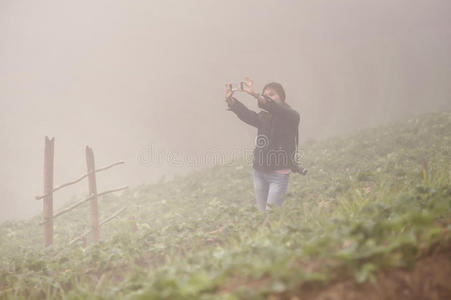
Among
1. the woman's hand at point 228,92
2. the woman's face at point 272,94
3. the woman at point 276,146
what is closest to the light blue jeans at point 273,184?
the woman at point 276,146

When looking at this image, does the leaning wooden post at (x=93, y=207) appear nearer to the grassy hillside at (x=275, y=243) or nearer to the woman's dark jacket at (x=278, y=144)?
the grassy hillside at (x=275, y=243)

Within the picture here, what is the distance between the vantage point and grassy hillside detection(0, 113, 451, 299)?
234 cm

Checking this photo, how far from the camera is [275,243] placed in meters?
3.25

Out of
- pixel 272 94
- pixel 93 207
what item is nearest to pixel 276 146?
pixel 272 94

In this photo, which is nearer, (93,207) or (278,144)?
(278,144)

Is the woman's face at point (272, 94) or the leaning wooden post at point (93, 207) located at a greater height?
the woman's face at point (272, 94)

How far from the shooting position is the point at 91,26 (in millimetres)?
53625

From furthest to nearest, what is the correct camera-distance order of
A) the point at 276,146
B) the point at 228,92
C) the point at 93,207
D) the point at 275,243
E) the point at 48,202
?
the point at 93,207
the point at 48,202
the point at 228,92
the point at 276,146
the point at 275,243

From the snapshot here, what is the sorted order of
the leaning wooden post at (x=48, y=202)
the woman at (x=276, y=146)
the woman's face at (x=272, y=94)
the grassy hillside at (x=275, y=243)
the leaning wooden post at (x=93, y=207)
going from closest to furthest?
1. the grassy hillside at (x=275, y=243)
2. the woman at (x=276, y=146)
3. the woman's face at (x=272, y=94)
4. the leaning wooden post at (x=48, y=202)
5. the leaning wooden post at (x=93, y=207)

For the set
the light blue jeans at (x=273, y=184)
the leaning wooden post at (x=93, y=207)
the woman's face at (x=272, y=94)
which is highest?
the woman's face at (x=272, y=94)

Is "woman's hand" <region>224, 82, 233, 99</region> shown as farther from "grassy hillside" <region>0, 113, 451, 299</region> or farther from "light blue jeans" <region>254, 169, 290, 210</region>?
"grassy hillside" <region>0, 113, 451, 299</region>

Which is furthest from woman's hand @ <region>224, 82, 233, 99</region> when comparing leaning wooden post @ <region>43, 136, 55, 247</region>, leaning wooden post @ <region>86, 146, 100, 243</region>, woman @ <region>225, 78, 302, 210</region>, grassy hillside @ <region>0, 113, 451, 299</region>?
leaning wooden post @ <region>86, 146, 100, 243</region>

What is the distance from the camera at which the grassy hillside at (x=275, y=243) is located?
2.34 m

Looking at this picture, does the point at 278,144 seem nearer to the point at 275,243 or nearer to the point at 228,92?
the point at 228,92
